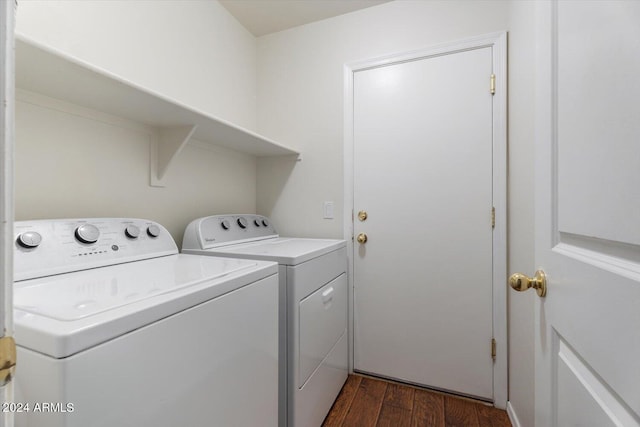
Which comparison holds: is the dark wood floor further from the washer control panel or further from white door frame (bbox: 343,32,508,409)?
the washer control panel

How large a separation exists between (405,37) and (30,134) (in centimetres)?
199

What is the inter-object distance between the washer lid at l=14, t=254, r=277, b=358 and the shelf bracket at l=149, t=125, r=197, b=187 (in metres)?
0.55

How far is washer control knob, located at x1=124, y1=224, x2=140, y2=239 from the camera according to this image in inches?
43.9

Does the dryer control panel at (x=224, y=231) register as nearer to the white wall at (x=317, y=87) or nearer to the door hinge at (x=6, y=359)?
the white wall at (x=317, y=87)

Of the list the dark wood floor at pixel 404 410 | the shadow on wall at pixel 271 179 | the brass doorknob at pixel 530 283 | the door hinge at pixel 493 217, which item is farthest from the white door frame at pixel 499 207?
the shadow on wall at pixel 271 179

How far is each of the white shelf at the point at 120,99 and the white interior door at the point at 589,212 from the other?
120 cm

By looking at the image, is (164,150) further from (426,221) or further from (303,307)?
(426,221)

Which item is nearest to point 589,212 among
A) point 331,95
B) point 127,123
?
point 127,123

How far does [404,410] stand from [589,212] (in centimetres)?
152

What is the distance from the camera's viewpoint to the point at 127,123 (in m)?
1.27

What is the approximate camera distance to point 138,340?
1.80 feet

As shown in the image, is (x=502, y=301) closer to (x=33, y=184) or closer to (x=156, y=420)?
(x=156, y=420)

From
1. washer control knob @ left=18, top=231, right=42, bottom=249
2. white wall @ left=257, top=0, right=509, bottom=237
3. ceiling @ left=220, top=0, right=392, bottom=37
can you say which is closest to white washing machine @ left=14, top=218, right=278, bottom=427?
washer control knob @ left=18, top=231, right=42, bottom=249

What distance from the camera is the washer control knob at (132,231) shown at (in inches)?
43.9
